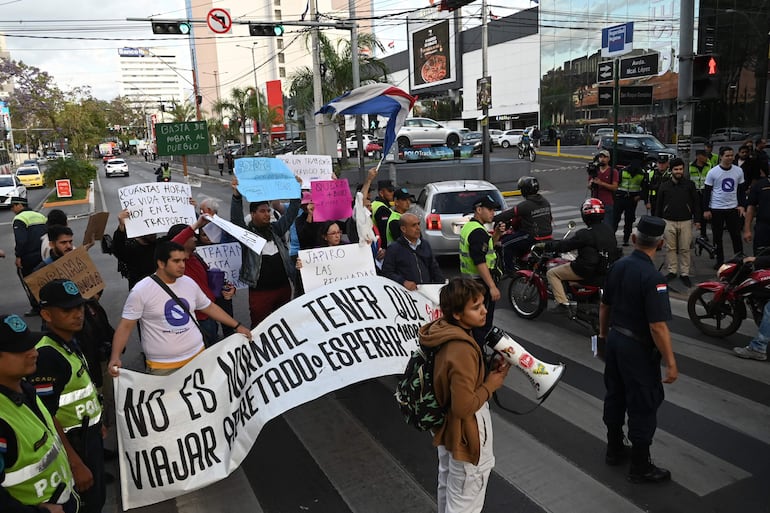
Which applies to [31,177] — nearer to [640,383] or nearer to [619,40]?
[619,40]

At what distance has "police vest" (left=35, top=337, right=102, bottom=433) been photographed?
321 centimetres

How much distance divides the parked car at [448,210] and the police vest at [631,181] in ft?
9.39

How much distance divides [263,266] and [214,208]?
2.64 feet

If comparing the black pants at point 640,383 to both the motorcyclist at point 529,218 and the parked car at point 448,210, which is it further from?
the parked car at point 448,210

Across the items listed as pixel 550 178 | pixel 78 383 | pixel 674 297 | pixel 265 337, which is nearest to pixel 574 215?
pixel 674 297

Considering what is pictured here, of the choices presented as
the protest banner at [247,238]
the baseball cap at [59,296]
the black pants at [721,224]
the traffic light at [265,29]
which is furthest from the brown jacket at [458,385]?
the traffic light at [265,29]

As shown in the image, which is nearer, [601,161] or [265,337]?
[265,337]

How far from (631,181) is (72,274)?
1041cm

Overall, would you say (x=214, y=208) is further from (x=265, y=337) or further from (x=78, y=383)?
(x=78, y=383)

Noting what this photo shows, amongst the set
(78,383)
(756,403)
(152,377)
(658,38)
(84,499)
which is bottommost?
(756,403)

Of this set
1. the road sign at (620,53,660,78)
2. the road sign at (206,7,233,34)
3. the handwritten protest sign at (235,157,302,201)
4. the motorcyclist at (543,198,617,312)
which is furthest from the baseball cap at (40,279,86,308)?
the road sign at (206,7,233,34)

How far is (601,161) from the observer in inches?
440

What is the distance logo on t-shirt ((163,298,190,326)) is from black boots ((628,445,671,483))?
348 cm

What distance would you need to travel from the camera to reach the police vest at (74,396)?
10.5 feet
